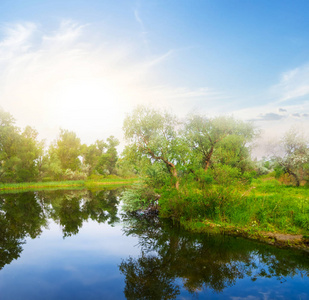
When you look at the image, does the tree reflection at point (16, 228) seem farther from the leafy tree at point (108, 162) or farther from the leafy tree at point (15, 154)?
the leafy tree at point (108, 162)

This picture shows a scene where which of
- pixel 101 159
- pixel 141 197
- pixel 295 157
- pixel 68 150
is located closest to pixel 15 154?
pixel 68 150

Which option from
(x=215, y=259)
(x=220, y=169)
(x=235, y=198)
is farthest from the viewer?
(x=220, y=169)

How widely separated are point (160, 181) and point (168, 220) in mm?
3597

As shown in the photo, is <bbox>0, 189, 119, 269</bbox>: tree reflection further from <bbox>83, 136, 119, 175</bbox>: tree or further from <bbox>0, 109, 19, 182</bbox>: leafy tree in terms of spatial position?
<bbox>83, 136, 119, 175</bbox>: tree

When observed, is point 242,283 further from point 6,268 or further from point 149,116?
point 149,116

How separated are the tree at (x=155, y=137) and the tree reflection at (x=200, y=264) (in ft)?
27.5

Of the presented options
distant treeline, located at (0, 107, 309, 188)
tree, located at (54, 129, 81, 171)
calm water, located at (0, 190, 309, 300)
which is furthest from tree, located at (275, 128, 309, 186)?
tree, located at (54, 129, 81, 171)

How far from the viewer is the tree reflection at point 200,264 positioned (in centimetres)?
750

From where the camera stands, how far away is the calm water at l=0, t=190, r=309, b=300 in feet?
23.8

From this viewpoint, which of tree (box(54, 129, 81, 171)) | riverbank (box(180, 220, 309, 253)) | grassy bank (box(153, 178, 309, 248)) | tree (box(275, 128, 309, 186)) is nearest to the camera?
riverbank (box(180, 220, 309, 253))

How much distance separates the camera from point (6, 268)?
372 inches

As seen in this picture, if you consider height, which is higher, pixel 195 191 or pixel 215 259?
pixel 195 191

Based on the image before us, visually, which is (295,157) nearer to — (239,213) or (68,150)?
(239,213)

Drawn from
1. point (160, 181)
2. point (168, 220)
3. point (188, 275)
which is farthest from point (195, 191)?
point (188, 275)
